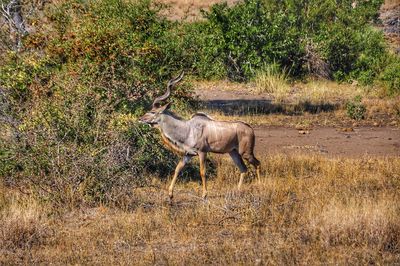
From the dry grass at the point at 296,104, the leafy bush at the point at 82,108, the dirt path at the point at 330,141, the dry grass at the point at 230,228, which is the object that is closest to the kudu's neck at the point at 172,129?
the leafy bush at the point at 82,108

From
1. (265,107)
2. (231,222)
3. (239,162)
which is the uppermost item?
(239,162)

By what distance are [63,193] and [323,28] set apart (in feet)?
54.7

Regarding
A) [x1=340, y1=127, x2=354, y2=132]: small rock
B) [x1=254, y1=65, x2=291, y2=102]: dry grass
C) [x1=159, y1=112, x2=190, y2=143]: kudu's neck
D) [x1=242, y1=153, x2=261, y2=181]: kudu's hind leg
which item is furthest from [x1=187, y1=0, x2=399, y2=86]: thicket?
[x1=159, y1=112, x2=190, y2=143]: kudu's neck

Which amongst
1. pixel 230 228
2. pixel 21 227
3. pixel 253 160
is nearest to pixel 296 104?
pixel 253 160

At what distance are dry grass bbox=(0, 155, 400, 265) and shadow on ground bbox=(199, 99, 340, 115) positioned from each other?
777 centimetres

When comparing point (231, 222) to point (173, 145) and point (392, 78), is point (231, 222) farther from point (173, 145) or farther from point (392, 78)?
point (392, 78)

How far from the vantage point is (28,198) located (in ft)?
36.5

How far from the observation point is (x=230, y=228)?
10211mm

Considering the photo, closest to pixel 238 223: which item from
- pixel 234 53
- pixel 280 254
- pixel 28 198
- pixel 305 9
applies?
pixel 280 254

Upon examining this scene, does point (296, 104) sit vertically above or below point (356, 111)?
below

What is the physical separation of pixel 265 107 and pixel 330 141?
3.97m

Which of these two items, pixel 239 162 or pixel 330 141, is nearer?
pixel 239 162

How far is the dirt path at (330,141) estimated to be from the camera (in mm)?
15984

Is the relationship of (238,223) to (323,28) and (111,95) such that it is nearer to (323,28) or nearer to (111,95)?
(111,95)
